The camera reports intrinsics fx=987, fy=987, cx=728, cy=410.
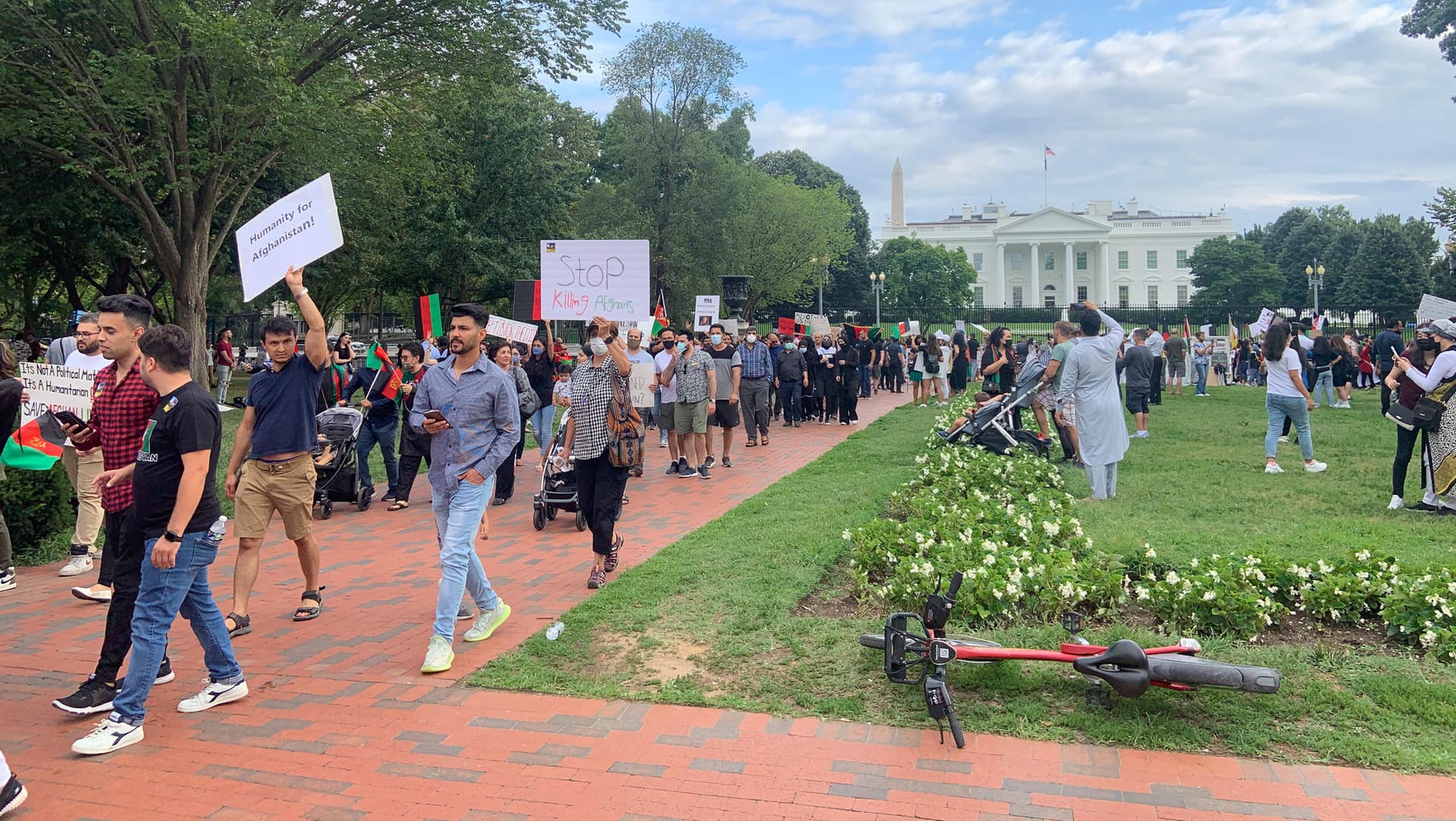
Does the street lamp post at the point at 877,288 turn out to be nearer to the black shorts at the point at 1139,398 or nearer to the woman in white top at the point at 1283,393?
the black shorts at the point at 1139,398

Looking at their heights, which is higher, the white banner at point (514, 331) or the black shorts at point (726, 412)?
the white banner at point (514, 331)

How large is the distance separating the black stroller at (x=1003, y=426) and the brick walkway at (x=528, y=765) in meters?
7.97

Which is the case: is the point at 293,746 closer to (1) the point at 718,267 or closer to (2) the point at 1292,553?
(2) the point at 1292,553

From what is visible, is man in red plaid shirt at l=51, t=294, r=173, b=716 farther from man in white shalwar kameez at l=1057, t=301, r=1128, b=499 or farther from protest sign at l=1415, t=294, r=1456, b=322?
protest sign at l=1415, t=294, r=1456, b=322

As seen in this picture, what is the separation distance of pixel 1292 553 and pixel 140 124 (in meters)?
Result: 22.0

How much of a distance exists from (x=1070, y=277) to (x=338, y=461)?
100202 millimetres

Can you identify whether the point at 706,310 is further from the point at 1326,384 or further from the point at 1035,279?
the point at 1035,279

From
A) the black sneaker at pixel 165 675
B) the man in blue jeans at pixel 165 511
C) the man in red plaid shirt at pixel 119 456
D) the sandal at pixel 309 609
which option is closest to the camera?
the man in blue jeans at pixel 165 511

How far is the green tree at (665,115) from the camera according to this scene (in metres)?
44.8

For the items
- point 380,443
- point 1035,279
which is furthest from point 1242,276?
point 380,443

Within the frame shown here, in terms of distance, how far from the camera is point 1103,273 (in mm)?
101000

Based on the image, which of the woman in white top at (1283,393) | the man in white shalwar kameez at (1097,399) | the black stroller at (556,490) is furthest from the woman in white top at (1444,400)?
the black stroller at (556,490)

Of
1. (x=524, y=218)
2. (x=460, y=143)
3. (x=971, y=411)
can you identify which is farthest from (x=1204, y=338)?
(x=460, y=143)

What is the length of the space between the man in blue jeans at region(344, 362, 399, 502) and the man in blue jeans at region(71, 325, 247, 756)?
18.3 ft
